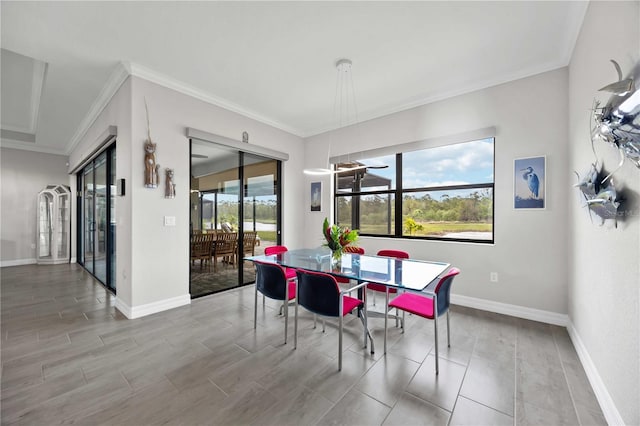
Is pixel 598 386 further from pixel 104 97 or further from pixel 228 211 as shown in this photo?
pixel 104 97

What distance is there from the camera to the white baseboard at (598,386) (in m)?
1.48

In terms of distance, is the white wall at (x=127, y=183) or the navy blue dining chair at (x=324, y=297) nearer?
the navy blue dining chair at (x=324, y=297)

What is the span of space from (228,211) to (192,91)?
183cm

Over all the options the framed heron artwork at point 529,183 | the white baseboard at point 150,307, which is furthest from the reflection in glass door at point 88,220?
the framed heron artwork at point 529,183

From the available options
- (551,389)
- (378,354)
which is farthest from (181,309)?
(551,389)

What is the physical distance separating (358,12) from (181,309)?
12.6ft

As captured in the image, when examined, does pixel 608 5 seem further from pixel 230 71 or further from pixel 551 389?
pixel 230 71

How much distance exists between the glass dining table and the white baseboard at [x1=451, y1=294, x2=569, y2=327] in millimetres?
1106

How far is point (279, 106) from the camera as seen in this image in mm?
4156

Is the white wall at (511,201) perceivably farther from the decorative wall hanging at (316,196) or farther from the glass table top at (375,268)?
the decorative wall hanging at (316,196)

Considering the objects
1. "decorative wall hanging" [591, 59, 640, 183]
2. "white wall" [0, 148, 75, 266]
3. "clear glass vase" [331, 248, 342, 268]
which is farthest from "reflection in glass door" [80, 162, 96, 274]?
"decorative wall hanging" [591, 59, 640, 183]

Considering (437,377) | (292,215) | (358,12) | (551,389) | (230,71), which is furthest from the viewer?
(292,215)

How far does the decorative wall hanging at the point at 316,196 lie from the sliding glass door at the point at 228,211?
80cm

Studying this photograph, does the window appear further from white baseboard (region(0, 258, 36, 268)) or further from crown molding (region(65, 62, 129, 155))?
white baseboard (region(0, 258, 36, 268))
